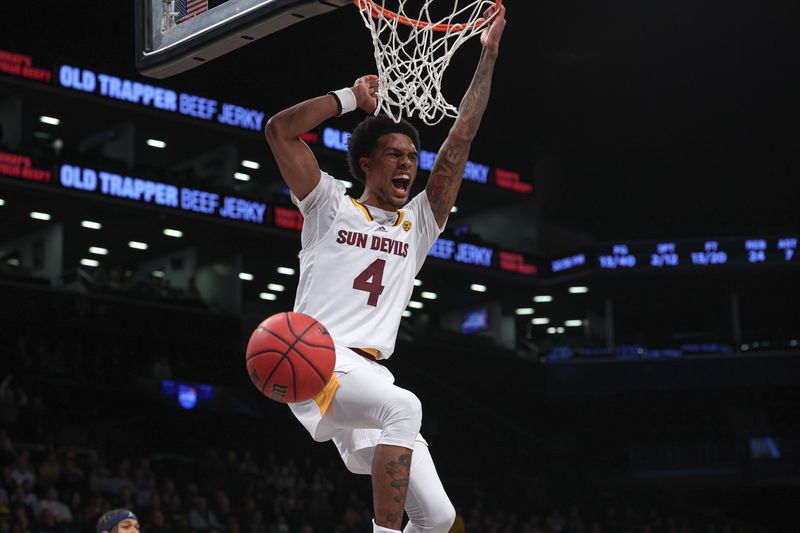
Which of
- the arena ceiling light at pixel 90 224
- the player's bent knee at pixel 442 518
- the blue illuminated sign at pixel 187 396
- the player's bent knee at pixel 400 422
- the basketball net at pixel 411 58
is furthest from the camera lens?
the arena ceiling light at pixel 90 224

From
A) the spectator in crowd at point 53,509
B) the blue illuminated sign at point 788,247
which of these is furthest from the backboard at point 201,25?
the blue illuminated sign at point 788,247

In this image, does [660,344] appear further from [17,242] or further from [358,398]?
[358,398]

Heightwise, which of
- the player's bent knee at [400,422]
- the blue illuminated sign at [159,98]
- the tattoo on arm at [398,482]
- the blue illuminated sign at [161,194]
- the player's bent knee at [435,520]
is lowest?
the player's bent knee at [435,520]

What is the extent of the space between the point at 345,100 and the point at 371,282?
2.97 feet

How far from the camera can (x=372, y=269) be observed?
5539mm

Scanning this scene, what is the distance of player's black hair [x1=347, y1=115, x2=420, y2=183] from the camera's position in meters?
5.83

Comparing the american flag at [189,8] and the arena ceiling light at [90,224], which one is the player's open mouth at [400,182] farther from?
the arena ceiling light at [90,224]

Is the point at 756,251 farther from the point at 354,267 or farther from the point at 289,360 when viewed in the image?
the point at 289,360

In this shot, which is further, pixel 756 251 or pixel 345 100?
pixel 756 251

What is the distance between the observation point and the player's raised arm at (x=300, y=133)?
5469mm

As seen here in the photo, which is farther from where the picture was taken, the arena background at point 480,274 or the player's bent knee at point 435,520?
the arena background at point 480,274

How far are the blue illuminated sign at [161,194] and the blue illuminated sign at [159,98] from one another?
222 cm

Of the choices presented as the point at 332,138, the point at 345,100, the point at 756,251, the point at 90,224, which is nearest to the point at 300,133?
the point at 345,100

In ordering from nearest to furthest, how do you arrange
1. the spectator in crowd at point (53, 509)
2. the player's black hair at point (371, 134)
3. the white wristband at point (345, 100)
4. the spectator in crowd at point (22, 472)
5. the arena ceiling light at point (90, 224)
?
the white wristband at point (345, 100) → the player's black hair at point (371, 134) → the spectator in crowd at point (53, 509) → the spectator in crowd at point (22, 472) → the arena ceiling light at point (90, 224)
